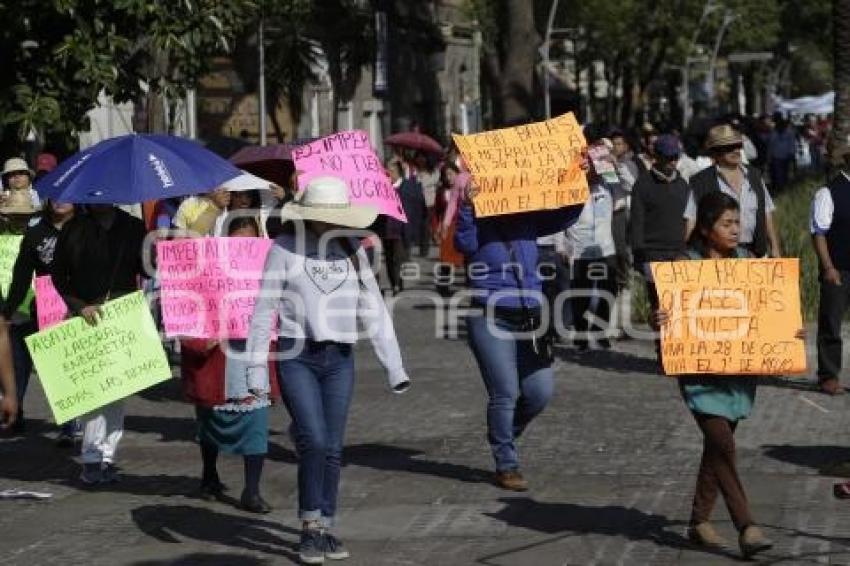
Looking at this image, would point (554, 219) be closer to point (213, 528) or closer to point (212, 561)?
point (213, 528)

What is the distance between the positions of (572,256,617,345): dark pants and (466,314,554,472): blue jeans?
20.7ft

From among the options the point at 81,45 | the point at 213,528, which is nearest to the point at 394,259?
the point at 81,45

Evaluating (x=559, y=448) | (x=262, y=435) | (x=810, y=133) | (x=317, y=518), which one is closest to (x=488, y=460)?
(x=559, y=448)

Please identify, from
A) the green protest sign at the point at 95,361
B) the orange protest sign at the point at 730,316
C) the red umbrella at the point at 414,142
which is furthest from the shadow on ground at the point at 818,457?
the red umbrella at the point at 414,142

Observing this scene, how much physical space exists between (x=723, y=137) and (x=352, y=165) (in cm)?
221

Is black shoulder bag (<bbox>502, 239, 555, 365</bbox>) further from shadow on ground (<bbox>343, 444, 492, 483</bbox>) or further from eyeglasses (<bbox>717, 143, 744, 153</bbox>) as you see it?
eyeglasses (<bbox>717, 143, 744, 153</bbox>)

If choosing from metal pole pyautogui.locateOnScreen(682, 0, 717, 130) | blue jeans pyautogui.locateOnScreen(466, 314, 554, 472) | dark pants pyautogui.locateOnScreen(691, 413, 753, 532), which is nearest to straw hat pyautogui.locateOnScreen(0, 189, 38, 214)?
blue jeans pyautogui.locateOnScreen(466, 314, 554, 472)

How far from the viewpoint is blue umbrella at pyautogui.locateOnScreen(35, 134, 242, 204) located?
10648 mm

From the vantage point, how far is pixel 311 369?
28.1 ft

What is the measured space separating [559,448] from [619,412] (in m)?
1.50

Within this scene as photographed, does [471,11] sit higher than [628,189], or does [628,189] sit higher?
[471,11]

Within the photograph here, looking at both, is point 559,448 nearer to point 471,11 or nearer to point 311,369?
point 311,369

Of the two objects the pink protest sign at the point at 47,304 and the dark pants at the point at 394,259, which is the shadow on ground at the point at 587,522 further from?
the dark pants at the point at 394,259

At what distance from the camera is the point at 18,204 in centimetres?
1245
